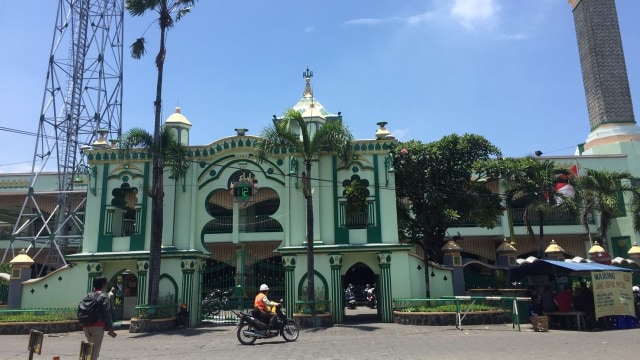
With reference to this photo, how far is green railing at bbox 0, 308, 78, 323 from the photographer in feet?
58.2

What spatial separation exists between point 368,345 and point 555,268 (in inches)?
292

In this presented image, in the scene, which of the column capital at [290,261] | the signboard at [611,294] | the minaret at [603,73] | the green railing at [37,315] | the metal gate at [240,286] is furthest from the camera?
Result: the minaret at [603,73]

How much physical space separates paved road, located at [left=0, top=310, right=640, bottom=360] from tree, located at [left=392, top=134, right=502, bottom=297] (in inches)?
304

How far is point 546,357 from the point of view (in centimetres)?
1002

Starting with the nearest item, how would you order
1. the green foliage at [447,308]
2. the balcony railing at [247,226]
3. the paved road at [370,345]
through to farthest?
the paved road at [370,345], the green foliage at [447,308], the balcony railing at [247,226]

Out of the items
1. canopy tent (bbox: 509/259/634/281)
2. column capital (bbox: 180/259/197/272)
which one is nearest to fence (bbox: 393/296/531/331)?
canopy tent (bbox: 509/259/634/281)

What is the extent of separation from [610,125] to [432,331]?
1080 inches

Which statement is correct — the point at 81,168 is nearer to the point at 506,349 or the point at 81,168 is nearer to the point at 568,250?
the point at 506,349

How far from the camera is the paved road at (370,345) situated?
35.5 feet

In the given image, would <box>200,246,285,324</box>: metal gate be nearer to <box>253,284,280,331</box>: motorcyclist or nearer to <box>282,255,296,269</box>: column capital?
<box>282,255,296,269</box>: column capital

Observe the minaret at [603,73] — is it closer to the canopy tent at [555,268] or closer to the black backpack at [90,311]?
the canopy tent at [555,268]

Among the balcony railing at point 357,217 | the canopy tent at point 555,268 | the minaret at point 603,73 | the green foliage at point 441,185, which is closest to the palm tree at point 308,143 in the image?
the balcony railing at point 357,217

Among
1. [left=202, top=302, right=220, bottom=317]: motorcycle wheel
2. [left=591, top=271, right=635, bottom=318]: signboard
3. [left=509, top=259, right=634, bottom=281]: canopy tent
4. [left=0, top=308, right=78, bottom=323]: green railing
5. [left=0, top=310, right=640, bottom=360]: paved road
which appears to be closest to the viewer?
[left=0, top=310, right=640, bottom=360]: paved road

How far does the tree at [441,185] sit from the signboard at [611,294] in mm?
7731
